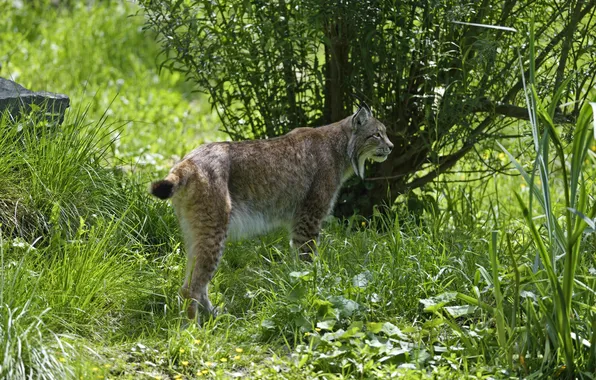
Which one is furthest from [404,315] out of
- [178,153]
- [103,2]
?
[103,2]

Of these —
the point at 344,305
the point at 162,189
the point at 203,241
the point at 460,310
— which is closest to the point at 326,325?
the point at 344,305

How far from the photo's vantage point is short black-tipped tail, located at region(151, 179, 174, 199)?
15.6 ft

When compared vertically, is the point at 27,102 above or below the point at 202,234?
above

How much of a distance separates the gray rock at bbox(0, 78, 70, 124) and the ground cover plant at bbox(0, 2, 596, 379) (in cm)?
10

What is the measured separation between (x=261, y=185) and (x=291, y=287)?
0.87 m

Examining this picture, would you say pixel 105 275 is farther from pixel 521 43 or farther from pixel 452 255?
pixel 521 43

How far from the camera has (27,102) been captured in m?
6.22

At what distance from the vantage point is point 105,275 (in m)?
5.05

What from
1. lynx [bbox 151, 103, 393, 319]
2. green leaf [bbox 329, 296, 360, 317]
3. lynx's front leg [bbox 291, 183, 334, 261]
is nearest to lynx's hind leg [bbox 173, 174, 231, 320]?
lynx [bbox 151, 103, 393, 319]

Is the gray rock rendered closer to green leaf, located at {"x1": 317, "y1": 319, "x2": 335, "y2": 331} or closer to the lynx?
the lynx

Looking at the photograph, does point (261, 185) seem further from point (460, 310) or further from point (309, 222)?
point (460, 310)

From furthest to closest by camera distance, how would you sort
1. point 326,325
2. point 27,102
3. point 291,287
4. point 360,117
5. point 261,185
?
point 27,102, point 360,117, point 261,185, point 291,287, point 326,325

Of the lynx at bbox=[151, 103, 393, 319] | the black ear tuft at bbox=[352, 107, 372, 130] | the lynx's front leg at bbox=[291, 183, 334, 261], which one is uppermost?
the black ear tuft at bbox=[352, 107, 372, 130]

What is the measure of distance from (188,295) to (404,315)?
1183 millimetres
